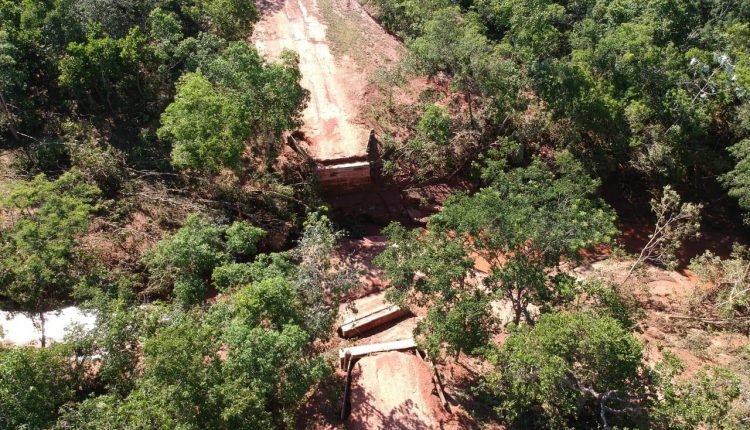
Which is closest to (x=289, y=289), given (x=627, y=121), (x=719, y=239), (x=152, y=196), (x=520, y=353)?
(x=520, y=353)

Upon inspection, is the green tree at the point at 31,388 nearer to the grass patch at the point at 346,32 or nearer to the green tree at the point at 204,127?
the green tree at the point at 204,127

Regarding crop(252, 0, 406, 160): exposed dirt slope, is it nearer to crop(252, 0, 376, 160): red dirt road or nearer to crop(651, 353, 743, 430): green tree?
crop(252, 0, 376, 160): red dirt road

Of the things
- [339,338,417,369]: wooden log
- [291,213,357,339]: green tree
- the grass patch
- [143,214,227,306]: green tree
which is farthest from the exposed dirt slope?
[339,338,417,369]: wooden log

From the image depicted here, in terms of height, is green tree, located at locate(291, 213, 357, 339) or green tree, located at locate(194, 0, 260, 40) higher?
green tree, located at locate(194, 0, 260, 40)

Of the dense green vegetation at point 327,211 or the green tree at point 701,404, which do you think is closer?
the green tree at point 701,404

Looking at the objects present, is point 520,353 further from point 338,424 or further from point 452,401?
point 338,424

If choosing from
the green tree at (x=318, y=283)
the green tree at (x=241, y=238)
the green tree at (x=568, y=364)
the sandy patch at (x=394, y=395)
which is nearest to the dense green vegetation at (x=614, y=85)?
the green tree at (x=241, y=238)
